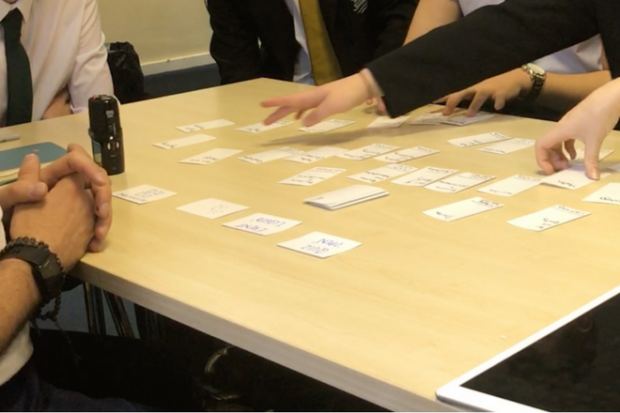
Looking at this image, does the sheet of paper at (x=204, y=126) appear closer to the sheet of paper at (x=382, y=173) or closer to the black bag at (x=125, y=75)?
the sheet of paper at (x=382, y=173)

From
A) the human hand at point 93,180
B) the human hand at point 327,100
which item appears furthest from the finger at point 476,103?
the human hand at point 93,180

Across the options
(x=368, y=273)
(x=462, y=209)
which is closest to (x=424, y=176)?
(x=462, y=209)

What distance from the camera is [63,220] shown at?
3.26ft

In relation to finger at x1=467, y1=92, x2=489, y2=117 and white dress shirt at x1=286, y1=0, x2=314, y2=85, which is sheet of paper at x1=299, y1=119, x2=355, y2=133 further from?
white dress shirt at x1=286, y1=0, x2=314, y2=85

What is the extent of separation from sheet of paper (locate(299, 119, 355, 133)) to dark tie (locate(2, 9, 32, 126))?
77 centimetres

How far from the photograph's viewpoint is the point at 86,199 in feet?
3.44

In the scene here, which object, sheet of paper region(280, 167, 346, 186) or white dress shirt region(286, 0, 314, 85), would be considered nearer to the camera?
sheet of paper region(280, 167, 346, 186)

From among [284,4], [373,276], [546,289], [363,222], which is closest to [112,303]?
[363,222]

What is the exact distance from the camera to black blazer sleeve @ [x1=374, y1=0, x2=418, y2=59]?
2457 mm

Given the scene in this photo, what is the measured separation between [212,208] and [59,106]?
3.72 ft

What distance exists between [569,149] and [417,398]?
73 centimetres

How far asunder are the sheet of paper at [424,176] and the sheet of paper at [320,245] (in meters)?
0.25

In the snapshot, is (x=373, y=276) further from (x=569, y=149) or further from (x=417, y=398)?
(x=569, y=149)

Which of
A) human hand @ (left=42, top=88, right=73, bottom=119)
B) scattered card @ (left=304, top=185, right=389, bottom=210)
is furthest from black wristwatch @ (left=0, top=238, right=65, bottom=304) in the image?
human hand @ (left=42, top=88, right=73, bottom=119)
